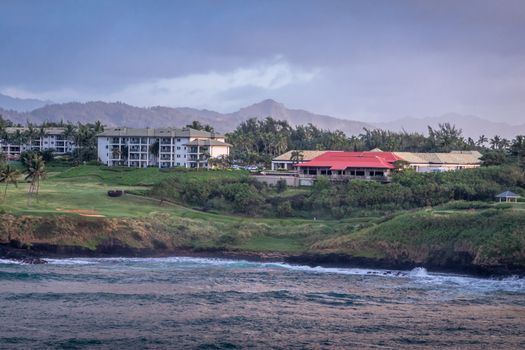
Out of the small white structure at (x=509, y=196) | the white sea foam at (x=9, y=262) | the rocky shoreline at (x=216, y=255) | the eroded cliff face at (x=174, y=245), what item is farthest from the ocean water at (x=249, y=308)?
the small white structure at (x=509, y=196)

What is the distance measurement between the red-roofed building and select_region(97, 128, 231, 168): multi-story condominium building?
939 inches

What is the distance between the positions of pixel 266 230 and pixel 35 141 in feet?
308

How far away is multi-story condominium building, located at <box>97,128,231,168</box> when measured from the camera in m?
122

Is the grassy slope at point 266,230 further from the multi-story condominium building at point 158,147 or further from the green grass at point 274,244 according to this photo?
the multi-story condominium building at point 158,147

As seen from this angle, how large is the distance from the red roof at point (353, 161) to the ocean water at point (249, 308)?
3589 cm

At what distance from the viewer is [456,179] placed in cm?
8719

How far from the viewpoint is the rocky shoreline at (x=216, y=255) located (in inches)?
2448

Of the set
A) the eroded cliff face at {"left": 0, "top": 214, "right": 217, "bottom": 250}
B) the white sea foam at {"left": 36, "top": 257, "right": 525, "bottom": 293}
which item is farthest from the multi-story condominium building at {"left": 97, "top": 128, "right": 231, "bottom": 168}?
the white sea foam at {"left": 36, "top": 257, "right": 525, "bottom": 293}

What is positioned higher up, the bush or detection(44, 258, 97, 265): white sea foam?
the bush

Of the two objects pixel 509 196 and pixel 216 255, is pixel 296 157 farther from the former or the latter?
pixel 216 255

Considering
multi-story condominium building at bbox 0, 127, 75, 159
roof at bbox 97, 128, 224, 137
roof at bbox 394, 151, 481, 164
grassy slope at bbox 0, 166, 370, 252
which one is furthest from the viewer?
multi-story condominium building at bbox 0, 127, 75, 159

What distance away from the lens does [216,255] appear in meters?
68.8

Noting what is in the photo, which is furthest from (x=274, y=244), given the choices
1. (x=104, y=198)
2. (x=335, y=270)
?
(x=104, y=198)

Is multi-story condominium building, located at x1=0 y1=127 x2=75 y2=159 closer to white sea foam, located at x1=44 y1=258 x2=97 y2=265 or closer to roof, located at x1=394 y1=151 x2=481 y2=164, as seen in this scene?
roof, located at x1=394 y1=151 x2=481 y2=164
